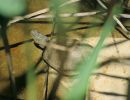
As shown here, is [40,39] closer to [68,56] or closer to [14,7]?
[68,56]

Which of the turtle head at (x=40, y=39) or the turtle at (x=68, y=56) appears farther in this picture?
the turtle head at (x=40, y=39)

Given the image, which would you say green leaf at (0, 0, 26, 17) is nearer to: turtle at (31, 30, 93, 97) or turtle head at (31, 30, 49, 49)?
turtle at (31, 30, 93, 97)

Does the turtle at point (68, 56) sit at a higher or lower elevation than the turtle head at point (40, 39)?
lower

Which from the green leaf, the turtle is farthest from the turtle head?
the green leaf

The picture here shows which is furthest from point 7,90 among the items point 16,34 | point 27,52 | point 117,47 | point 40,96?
point 27,52

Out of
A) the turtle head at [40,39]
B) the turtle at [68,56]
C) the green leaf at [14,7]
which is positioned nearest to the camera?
the green leaf at [14,7]

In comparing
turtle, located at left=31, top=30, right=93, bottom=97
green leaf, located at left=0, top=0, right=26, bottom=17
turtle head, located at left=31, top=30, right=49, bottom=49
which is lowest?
turtle, located at left=31, top=30, right=93, bottom=97

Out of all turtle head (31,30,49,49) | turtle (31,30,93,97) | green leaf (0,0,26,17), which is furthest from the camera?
turtle head (31,30,49,49)

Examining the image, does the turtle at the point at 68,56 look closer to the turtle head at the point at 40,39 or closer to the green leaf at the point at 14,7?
the turtle head at the point at 40,39

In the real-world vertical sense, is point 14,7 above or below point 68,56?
above

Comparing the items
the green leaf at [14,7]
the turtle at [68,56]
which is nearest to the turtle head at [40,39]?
the turtle at [68,56]

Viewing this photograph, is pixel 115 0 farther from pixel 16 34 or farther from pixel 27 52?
pixel 16 34

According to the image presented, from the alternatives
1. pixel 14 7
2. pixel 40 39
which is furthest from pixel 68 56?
pixel 14 7
